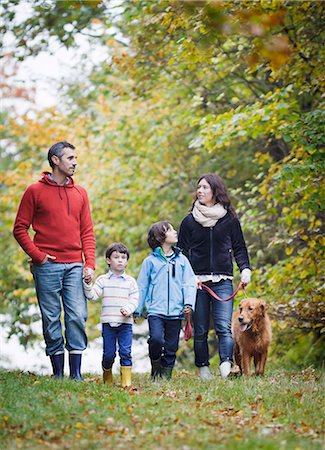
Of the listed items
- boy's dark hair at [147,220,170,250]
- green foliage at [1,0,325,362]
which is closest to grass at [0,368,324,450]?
boy's dark hair at [147,220,170,250]

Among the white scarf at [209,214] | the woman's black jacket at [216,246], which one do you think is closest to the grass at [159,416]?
the woman's black jacket at [216,246]

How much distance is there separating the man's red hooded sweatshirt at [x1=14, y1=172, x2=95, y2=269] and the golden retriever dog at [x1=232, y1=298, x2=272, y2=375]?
1858mm

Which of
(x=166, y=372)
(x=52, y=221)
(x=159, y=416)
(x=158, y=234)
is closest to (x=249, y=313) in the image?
(x=166, y=372)

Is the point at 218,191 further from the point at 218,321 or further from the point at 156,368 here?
the point at 156,368

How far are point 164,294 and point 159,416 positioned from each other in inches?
92.5

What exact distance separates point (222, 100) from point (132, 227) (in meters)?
4.39

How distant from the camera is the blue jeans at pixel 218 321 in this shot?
832cm

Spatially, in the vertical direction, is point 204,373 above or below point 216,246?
→ below

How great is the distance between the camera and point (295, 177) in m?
10.2

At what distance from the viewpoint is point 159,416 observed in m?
5.84

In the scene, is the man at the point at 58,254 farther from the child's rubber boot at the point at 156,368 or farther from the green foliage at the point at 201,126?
the green foliage at the point at 201,126

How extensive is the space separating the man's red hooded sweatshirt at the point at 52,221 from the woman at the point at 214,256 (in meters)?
1.32

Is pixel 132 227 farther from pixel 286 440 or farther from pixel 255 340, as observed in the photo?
pixel 286 440

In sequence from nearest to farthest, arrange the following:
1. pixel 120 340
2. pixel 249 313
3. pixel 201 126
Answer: pixel 120 340 < pixel 249 313 < pixel 201 126
